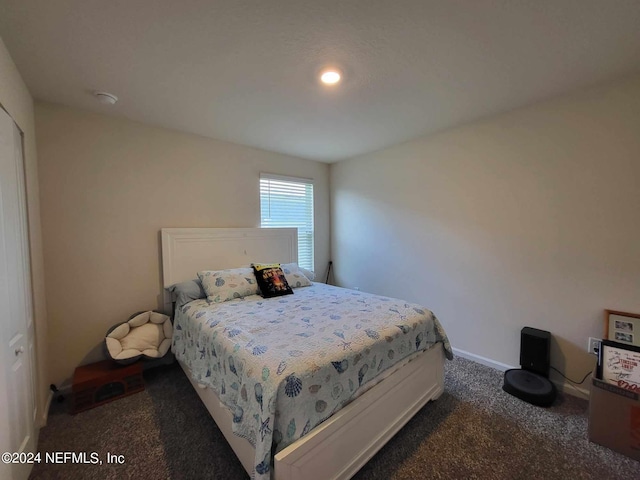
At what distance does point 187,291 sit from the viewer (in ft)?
8.43

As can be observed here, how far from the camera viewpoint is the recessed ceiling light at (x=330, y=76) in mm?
1776

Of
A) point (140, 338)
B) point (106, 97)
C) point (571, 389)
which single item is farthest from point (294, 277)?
point (571, 389)

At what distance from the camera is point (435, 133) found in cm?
294

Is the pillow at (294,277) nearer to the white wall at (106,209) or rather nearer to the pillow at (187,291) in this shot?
the pillow at (187,291)

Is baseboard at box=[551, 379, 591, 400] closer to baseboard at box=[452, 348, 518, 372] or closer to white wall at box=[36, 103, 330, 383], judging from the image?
baseboard at box=[452, 348, 518, 372]

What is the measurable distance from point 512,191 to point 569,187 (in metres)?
0.39

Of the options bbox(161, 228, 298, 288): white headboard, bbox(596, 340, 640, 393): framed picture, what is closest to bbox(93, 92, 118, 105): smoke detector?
bbox(161, 228, 298, 288): white headboard

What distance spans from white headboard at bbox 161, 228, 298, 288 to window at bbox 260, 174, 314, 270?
21 cm

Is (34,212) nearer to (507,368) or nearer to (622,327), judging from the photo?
(507,368)

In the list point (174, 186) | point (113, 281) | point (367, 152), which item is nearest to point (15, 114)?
point (174, 186)

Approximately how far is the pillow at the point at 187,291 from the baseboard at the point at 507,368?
2.88 m

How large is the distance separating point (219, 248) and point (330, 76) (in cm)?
219

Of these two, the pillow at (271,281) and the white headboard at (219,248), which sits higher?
the white headboard at (219,248)

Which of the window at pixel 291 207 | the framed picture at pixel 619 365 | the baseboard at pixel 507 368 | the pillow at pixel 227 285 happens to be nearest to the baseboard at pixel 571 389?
the baseboard at pixel 507 368
